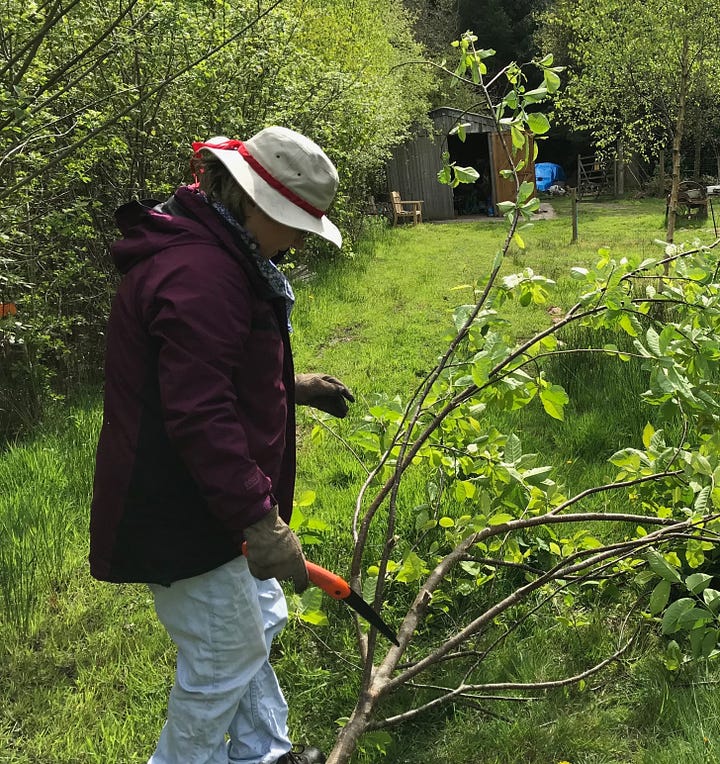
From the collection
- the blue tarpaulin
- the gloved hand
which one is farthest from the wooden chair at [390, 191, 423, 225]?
the gloved hand

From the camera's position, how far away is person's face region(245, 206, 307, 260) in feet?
5.36

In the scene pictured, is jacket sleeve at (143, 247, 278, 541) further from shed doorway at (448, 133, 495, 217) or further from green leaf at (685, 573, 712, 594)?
shed doorway at (448, 133, 495, 217)

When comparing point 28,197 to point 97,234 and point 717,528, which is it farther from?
point 717,528

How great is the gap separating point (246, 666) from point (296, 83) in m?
6.86

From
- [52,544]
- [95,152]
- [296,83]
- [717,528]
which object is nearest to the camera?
[717,528]

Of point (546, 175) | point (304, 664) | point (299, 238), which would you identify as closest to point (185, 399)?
point (299, 238)

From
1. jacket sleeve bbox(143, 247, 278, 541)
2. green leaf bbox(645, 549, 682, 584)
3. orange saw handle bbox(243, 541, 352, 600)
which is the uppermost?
jacket sleeve bbox(143, 247, 278, 541)

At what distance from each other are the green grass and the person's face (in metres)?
1.10

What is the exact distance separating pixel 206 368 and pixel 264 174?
0.52 metres

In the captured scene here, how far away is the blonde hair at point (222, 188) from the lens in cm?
163

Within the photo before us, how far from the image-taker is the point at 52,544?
3098 mm

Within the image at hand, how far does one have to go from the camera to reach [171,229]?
5.04 ft

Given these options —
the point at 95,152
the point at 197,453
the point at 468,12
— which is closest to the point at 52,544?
the point at 197,453

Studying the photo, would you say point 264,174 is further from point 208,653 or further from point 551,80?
point 208,653
